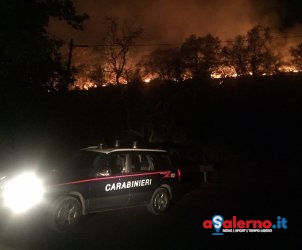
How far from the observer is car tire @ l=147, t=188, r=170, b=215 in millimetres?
11020

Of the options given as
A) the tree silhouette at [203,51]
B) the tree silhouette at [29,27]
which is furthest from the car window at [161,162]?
the tree silhouette at [203,51]

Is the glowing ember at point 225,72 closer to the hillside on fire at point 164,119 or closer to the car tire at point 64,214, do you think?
the hillside on fire at point 164,119

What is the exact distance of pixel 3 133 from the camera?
49.0 ft

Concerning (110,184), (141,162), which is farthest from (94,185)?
(141,162)

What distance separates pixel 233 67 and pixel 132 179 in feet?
242

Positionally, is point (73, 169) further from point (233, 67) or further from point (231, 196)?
point (233, 67)

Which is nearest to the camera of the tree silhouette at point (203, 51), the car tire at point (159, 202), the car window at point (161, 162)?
the car tire at point (159, 202)

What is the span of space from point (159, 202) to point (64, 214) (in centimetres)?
300

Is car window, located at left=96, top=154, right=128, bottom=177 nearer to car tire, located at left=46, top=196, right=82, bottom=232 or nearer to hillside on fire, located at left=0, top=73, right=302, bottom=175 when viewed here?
car tire, located at left=46, top=196, right=82, bottom=232

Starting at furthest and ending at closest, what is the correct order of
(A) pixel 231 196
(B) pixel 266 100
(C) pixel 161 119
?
(B) pixel 266 100
(C) pixel 161 119
(A) pixel 231 196

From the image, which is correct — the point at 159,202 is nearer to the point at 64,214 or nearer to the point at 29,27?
the point at 64,214

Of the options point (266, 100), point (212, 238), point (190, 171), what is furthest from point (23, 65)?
point (266, 100)
